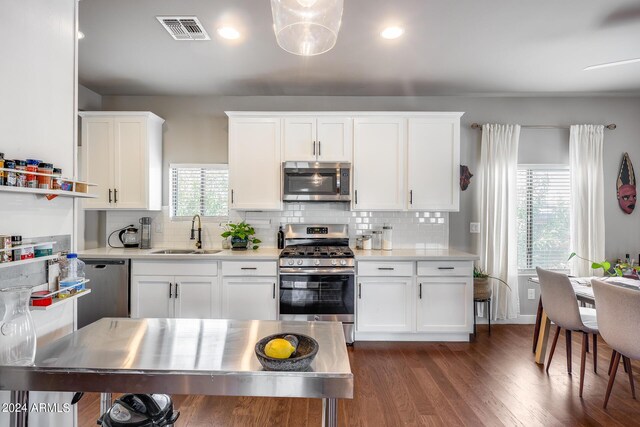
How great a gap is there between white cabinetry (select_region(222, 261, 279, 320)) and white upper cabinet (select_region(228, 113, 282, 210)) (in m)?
0.70

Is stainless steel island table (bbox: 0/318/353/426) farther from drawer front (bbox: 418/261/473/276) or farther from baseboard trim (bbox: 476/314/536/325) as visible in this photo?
baseboard trim (bbox: 476/314/536/325)

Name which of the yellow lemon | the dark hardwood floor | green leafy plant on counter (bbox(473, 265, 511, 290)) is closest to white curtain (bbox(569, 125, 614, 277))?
green leafy plant on counter (bbox(473, 265, 511, 290))

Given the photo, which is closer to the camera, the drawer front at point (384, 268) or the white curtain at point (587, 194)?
the drawer front at point (384, 268)

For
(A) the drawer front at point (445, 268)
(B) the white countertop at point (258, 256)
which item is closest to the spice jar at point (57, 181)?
(B) the white countertop at point (258, 256)

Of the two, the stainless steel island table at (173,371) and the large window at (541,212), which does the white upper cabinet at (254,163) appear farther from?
the large window at (541,212)

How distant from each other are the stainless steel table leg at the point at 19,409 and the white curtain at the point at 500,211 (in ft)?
13.2

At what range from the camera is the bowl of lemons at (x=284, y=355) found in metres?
1.11

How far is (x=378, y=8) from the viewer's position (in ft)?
7.40

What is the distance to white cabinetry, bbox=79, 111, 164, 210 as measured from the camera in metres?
3.52

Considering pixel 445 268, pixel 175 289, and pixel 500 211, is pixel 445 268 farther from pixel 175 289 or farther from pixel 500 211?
pixel 175 289

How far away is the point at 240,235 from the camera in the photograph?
11.8 ft

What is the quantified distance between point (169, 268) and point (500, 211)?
3725 mm

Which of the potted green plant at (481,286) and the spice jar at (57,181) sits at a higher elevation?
the spice jar at (57,181)

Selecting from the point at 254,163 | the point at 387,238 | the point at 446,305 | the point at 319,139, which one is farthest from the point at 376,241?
the point at 254,163
